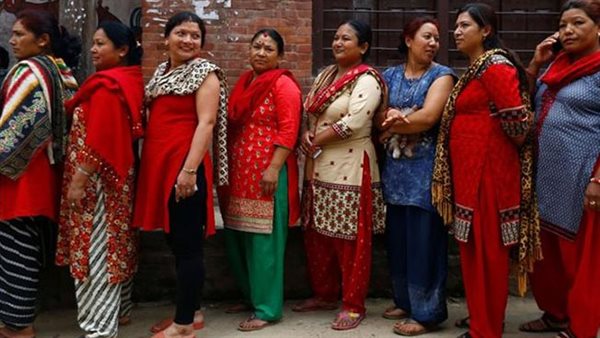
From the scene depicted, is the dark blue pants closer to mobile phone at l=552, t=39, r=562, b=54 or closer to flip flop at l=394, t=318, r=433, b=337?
flip flop at l=394, t=318, r=433, b=337

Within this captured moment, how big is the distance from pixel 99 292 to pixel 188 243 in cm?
55

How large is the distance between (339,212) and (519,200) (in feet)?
3.23

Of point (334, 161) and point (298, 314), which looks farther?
point (298, 314)

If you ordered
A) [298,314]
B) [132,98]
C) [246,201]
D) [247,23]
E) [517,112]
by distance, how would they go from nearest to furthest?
[517,112] → [132,98] → [246,201] → [298,314] → [247,23]

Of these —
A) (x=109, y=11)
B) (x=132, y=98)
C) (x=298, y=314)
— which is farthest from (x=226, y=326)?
(x=109, y=11)

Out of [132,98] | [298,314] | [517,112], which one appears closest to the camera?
[517,112]

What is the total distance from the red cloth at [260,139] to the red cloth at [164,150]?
0.31m

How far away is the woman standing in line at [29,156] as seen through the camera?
11.9ft

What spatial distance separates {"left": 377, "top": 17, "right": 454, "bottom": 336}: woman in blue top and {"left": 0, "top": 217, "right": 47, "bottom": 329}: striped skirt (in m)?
1.99

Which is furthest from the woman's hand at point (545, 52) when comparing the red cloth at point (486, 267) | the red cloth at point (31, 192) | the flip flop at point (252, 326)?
the red cloth at point (31, 192)

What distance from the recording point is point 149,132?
12.2ft

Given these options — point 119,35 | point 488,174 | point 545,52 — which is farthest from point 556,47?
point 119,35

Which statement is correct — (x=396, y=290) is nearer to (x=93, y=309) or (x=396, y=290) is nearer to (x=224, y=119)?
(x=224, y=119)

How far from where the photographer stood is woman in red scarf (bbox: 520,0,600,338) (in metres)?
3.49
